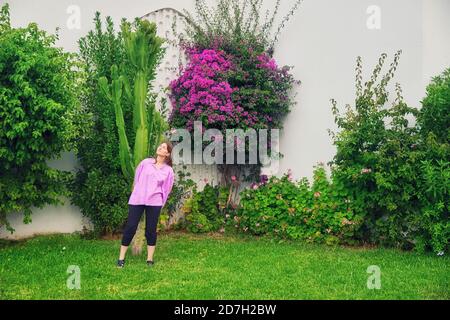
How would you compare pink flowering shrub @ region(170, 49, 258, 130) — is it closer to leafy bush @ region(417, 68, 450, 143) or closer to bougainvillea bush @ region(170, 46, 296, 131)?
bougainvillea bush @ region(170, 46, 296, 131)

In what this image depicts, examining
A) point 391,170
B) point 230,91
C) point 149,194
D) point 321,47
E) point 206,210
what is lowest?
point 206,210

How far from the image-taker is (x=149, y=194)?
8086mm

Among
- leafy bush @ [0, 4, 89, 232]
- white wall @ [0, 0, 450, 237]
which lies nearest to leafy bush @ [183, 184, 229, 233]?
white wall @ [0, 0, 450, 237]

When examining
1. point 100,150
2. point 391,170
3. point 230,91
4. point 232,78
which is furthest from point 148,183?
point 391,170

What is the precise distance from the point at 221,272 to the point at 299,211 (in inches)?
107

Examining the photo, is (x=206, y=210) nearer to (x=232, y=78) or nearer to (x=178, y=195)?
(x=178, y=195)

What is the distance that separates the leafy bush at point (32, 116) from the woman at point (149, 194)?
1710 mm

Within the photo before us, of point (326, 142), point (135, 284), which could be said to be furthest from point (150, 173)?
point (326, 142)

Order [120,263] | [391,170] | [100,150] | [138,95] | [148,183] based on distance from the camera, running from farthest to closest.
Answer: [100,150], [391,170], [138,95], [148,183], [120,263]

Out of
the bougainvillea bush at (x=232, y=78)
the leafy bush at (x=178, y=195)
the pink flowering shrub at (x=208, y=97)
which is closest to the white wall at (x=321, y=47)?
the bougainvillea bush at (x=232, y=78)

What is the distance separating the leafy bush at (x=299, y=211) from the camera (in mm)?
9797

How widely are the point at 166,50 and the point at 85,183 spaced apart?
2846mm

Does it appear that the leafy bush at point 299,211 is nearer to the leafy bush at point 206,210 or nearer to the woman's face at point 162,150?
the leafy bush at point 206,210

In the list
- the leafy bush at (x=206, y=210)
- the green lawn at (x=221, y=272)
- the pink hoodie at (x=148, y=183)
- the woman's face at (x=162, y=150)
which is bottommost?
the green lawn at (x=221, y=272)
